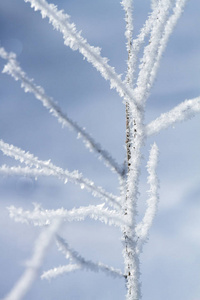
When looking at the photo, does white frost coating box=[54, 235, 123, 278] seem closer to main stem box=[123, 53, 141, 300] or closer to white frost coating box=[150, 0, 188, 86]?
main stem box=[123, 53, 141, 300]

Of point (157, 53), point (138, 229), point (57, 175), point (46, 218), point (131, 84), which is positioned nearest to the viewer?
point (46, 218)

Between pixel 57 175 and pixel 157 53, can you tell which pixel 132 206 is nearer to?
pixel 57 175

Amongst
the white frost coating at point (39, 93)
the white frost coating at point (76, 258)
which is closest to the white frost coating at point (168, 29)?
the white frost coating at point (39, 93)

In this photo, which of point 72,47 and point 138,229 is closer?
point 72,47

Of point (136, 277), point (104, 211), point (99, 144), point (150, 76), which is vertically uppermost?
point (150, 76)

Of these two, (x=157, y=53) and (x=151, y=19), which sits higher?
(x=151, y=19)

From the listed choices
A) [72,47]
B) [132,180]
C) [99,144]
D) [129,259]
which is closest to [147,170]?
[132,180]

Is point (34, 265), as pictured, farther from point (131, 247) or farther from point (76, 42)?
point (76, 42)

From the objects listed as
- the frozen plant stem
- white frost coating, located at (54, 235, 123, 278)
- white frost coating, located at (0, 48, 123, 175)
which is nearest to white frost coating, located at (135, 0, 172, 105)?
the frozen plant stem

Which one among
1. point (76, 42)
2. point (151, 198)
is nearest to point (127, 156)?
point (151, 198)
